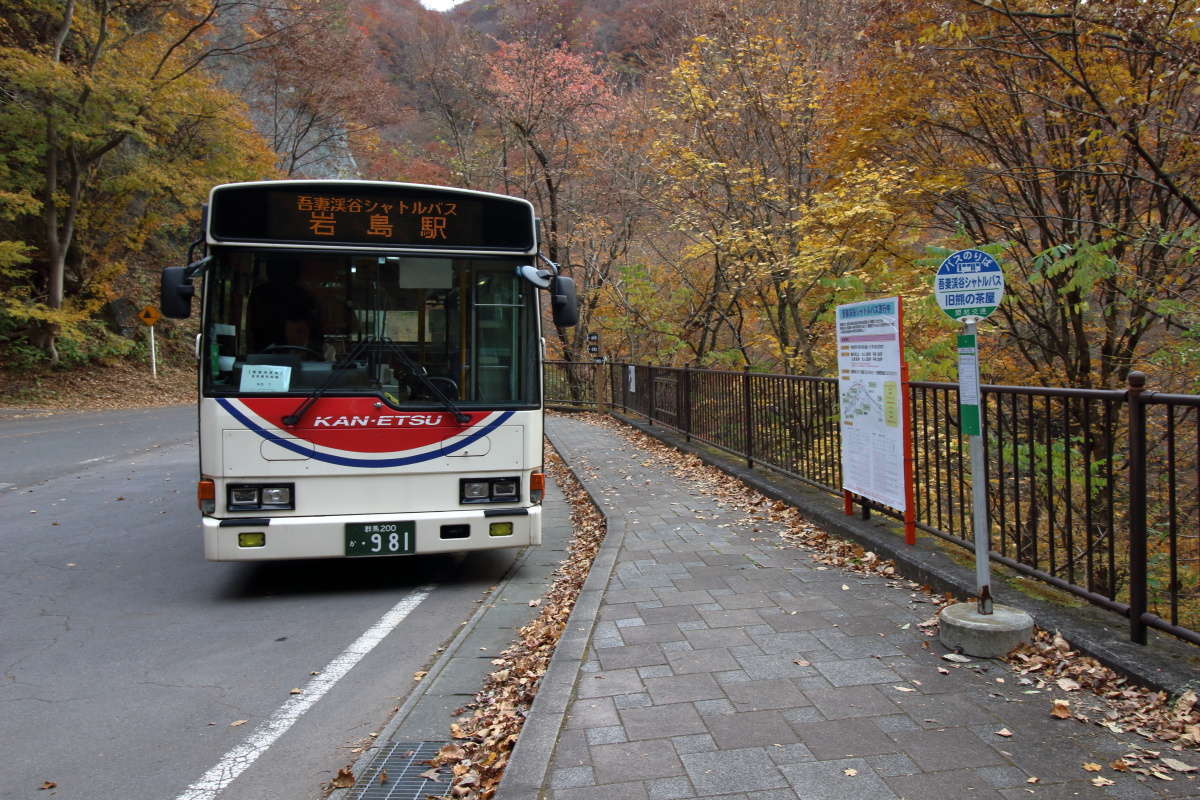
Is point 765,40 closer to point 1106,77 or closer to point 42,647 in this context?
point 1106,77

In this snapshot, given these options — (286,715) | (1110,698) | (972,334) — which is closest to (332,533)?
(286,715)

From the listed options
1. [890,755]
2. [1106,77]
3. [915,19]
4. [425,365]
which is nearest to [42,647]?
[425,365]

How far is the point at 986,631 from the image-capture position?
410 centimetres

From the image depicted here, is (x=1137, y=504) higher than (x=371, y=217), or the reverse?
(x=371, y=217)

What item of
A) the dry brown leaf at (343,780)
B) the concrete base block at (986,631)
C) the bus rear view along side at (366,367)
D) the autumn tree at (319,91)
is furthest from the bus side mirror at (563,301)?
the autumn tree at (319,91)

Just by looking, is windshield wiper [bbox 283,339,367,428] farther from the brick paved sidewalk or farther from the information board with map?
the information board with map

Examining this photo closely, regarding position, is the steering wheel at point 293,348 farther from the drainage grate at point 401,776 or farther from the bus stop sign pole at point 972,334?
the bus stop sign pole at point 972,334

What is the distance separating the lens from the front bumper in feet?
18.7

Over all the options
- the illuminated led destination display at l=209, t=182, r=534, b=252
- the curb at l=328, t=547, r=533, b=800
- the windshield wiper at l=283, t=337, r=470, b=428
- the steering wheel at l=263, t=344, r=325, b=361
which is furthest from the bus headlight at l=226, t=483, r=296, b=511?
the illuminated led destination display at l=209, t=182, r=534, b=252

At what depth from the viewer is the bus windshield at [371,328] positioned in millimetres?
5828

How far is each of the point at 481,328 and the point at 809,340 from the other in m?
10.3

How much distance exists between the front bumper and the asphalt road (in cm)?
42

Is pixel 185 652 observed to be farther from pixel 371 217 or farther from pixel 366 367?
pixel 371 217

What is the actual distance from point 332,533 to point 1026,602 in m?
4.60
